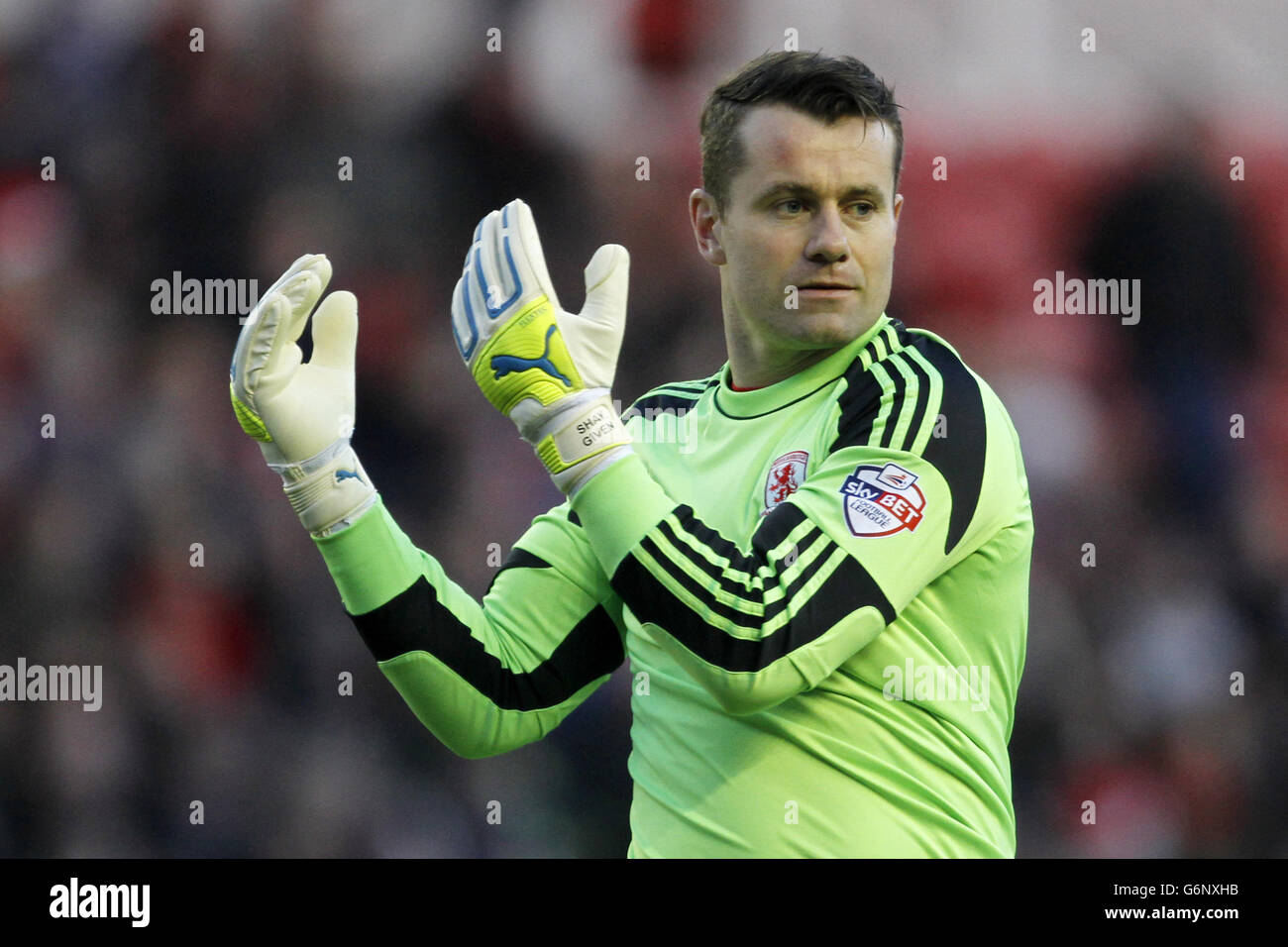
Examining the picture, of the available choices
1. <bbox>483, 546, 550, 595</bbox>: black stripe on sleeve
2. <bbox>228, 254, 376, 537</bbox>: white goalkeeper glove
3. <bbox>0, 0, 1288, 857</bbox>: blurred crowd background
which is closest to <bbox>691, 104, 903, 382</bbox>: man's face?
<bbox>483, 546, 550, 595</bbox>: black stripe on sleeve

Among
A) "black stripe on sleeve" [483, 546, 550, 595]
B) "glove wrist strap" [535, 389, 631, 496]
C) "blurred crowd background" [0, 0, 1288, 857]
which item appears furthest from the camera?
"blurred crowd background" [0, 0, 1288, 857]

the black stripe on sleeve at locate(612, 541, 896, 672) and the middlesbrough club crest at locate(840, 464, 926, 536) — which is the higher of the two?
the middlesbrough club crest at locate(840, 464, 926, 536)

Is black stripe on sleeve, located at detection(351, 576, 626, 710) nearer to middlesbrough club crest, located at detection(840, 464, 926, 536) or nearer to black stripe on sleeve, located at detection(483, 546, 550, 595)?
black stripe on sleeve, located at detection(483, 546, 550, 595)

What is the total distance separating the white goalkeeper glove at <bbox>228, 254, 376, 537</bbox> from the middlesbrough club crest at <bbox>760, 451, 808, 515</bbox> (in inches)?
23.1

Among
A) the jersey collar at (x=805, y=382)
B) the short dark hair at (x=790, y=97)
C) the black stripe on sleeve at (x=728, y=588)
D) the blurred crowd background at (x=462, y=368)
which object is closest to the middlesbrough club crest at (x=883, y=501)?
the black stripe on sleeve at (x=728, y=588)

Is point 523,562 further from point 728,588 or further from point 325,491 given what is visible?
point 728,588

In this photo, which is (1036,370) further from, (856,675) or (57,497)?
(57,497)

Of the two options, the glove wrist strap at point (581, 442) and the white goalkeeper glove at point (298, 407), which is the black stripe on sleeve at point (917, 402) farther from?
the white goalkeeper glove at point (298, 407)

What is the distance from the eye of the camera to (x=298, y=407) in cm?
214

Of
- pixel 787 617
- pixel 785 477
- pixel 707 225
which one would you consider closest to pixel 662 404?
pixel 707 225

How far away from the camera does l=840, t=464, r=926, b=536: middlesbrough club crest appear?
6.34 ft

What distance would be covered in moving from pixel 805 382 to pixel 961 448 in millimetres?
343

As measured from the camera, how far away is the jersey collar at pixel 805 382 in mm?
2264

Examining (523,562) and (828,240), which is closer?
(828,240)
